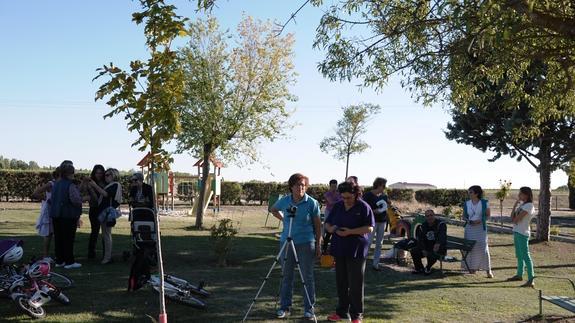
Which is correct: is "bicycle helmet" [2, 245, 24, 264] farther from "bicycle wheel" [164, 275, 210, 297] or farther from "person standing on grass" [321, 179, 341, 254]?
"person standing on grass" [321, 179, 341, 254]

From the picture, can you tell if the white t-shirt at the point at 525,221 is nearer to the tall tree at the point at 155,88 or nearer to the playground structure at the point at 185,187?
the tall tree at the point at 155,88

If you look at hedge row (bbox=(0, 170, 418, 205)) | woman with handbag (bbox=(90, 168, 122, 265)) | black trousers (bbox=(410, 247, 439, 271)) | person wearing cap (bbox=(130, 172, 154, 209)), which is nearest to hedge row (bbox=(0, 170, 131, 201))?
hedge row (bbox=(0, 170, 418, 205))

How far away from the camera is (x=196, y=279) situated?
9.24m

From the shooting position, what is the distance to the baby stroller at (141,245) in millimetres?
7922

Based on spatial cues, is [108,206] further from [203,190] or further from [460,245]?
[203,190]

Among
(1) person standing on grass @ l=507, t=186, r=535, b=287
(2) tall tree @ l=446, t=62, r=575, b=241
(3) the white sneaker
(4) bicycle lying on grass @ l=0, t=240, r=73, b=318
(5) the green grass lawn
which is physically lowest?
(5) the green grass lawn

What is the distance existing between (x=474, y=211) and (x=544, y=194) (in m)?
8.11

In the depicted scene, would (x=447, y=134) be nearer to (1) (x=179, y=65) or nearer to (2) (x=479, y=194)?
(2) (x=479, y=194)

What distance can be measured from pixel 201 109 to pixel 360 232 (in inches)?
519

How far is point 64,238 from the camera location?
9828 mm

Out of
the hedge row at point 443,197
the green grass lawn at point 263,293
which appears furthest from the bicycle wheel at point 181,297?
the hedge row at point 443,197

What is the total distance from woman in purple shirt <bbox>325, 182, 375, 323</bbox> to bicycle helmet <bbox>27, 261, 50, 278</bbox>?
11.7ft

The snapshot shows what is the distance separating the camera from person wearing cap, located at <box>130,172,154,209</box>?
29.4ft

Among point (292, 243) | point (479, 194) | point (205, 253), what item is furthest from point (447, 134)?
point (292, 243)
